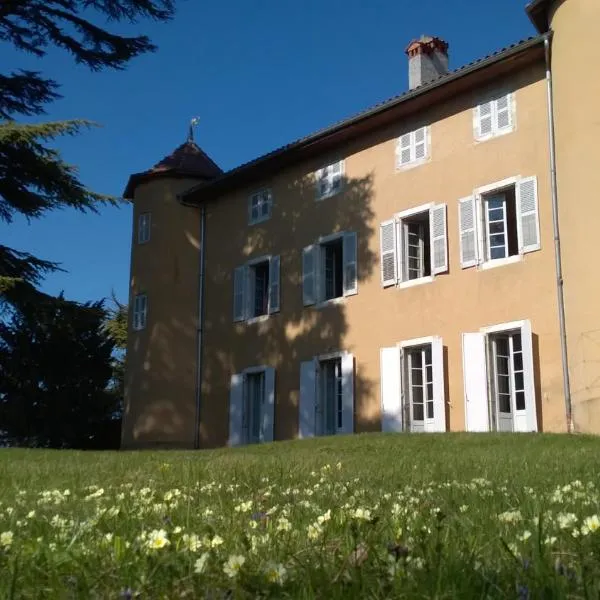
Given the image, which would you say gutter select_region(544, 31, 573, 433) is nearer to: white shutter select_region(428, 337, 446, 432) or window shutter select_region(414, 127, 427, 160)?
white shutter select_region(428, 337, 446, 432)

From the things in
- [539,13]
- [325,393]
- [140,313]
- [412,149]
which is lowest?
[325,393]

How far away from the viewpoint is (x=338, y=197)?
19.0m

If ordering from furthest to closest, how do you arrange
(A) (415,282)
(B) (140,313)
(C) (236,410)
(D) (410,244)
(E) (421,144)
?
(B) (140,313) < (C) (236,410) < (D) (410,244) < (E) (421,144) < (A) (415,282)

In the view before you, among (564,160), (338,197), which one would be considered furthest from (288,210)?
(564,160)

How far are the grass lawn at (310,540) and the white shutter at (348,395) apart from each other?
1162 centimetres

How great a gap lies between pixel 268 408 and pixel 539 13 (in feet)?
32.6

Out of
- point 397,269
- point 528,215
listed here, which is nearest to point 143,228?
point 397,269

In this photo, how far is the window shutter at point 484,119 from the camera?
16188 mm

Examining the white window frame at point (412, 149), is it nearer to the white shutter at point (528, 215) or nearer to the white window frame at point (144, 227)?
the white shutter at point (528, 215)

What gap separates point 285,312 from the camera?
64.3ft

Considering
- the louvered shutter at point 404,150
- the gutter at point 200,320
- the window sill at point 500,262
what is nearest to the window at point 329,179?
the louvered shutter at point 404,150

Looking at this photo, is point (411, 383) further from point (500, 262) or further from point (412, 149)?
point (412, 149)

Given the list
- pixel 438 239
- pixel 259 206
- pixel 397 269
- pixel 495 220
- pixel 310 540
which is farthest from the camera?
pixel 259 206

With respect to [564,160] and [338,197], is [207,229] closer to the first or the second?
[338,197]
